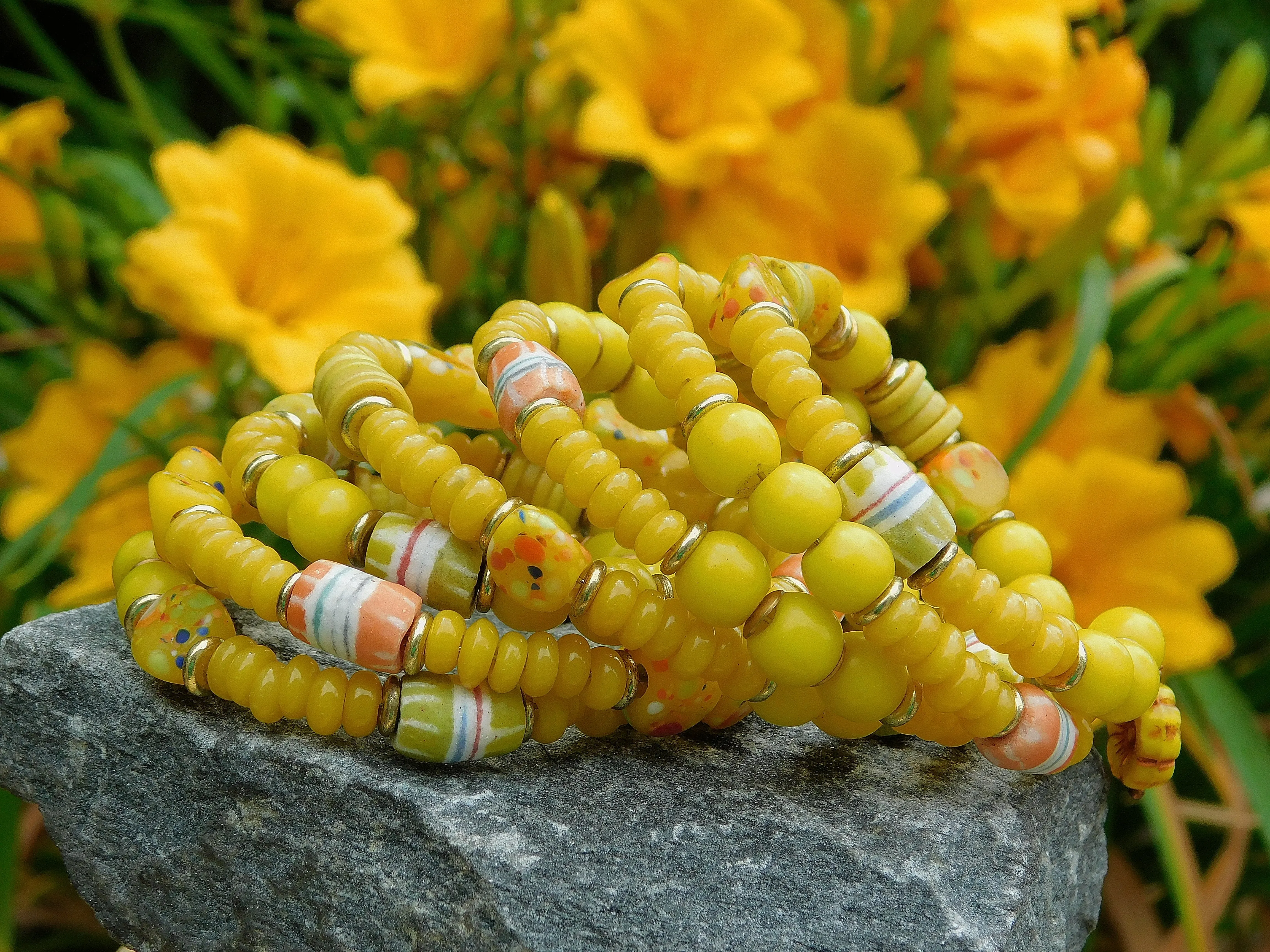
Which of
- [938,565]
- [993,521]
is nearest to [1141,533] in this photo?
[993,521]

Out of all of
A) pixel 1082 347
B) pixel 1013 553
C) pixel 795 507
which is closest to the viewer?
pixel 795 507

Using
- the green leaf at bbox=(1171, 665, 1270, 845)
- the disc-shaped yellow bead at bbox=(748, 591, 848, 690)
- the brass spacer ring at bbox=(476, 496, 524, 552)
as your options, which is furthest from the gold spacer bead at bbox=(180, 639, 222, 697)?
the green leaf at bbox=(1171, 665, 1270, 845)

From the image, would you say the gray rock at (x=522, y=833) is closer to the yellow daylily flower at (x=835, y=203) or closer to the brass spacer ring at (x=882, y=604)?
the brass spacer ring at (x=882, y=604)

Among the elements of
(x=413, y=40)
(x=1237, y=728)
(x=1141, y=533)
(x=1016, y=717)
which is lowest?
(x=1237, y=728)

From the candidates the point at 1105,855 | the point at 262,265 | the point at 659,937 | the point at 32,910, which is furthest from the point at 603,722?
the point at 32,910

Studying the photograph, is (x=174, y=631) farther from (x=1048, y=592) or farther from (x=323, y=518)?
(x=1048, y=592)

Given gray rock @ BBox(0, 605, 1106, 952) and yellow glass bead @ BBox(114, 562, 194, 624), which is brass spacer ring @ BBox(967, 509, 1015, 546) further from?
yellow glass bead @ BBox(114, 562, 194, 624)

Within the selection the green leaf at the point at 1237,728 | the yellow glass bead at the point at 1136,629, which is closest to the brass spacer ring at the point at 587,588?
the yellow glass bead at the point at 1136,629
